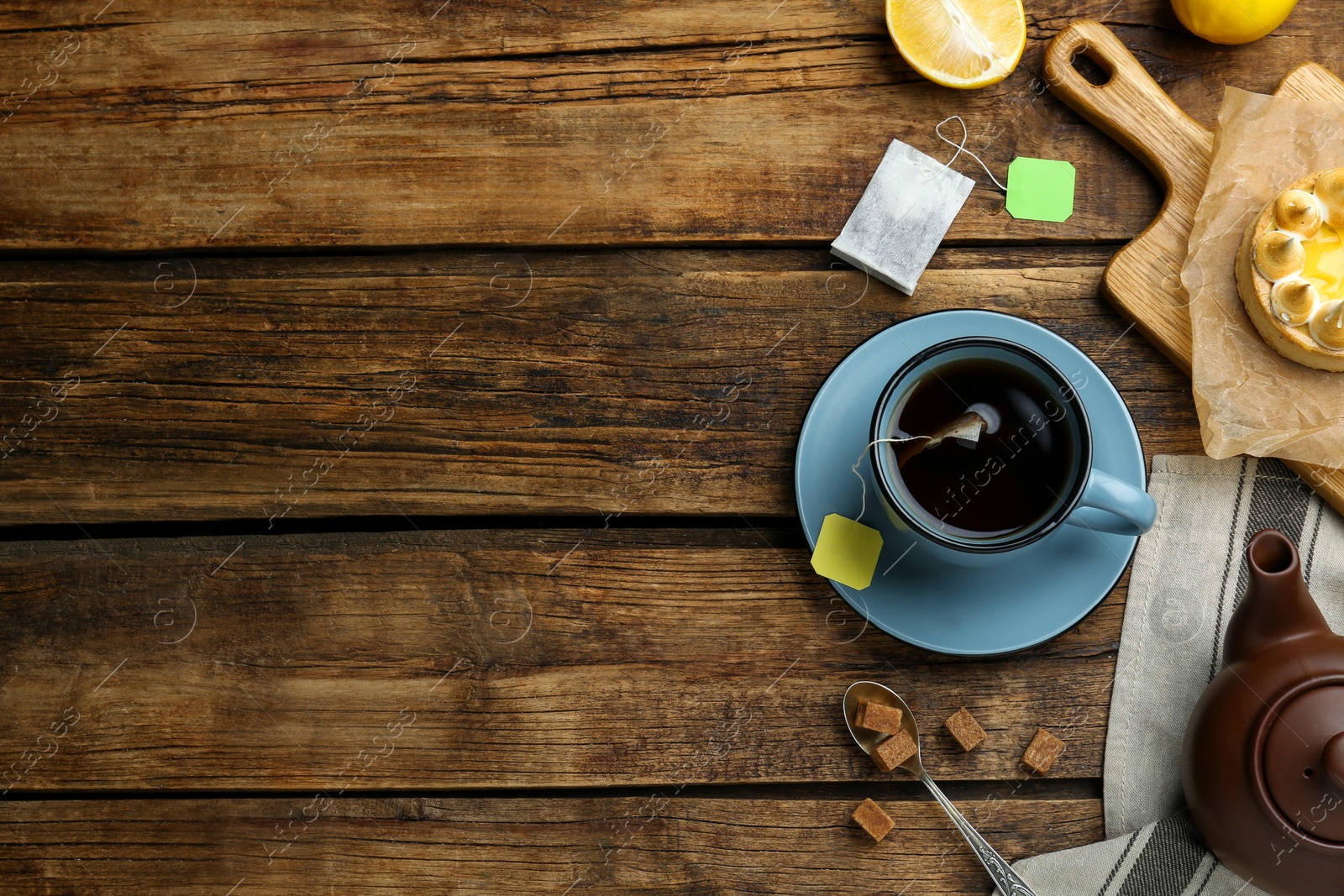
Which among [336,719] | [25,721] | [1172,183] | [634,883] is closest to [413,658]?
[336,719]

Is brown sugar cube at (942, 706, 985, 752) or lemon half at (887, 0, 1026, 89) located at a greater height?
lemon half at (887, 0, 1026, 89)

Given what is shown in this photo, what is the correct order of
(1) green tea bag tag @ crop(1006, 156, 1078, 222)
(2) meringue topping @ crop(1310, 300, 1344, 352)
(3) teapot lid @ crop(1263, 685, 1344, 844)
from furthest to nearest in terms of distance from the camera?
(1) green tea bag tag @ crop(1006, 156, 1078, 222), (2) meringue topping @ crop(1310, 300, 1344, 352), (3) teapot lid @ crop(1263, 685, 1344, 844)

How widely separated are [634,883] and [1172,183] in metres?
1.01

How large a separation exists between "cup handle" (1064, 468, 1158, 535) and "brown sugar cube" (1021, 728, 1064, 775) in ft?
0.92

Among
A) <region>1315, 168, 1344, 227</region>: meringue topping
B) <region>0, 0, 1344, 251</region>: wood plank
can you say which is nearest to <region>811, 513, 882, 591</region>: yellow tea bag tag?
<region>0, 0, 1344, 251</region>: wood plank

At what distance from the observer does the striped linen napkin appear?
94 cm

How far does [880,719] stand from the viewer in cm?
93

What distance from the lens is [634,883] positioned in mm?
965

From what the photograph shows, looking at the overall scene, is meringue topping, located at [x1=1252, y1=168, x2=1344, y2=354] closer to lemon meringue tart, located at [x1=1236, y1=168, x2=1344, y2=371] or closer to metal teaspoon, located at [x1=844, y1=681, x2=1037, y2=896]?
lemon meringue tart, located at [x1=1236, y1=168, x2=1344, y2=371]

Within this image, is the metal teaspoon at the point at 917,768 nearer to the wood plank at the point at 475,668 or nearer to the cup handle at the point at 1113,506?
the wood plank at the point at 475,668

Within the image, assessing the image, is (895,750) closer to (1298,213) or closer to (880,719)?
(880,719)

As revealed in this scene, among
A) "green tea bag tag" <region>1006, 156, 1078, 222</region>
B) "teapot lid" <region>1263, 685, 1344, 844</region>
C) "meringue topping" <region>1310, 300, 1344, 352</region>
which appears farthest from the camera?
"green tea bag tag" <region>1006, 156, 1078, 222</region>

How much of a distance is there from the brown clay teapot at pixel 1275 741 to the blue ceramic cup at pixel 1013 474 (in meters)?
0.16

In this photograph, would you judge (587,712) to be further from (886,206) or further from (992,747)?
(886,206)
